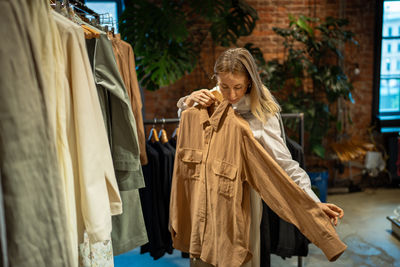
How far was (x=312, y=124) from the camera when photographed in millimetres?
3674

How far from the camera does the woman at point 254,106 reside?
124 centimetres

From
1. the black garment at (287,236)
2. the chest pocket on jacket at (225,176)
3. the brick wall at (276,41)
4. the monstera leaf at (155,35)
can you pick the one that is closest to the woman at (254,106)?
the chest pocket on jacket at (225,176)

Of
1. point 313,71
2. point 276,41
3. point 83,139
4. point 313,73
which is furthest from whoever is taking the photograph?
point 276,41

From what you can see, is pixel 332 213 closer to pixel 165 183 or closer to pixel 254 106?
pixel 254 106

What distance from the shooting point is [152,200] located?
210 cm

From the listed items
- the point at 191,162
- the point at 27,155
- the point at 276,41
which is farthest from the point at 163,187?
the point at 276,41

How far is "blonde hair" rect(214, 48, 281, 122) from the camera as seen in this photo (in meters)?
1.24

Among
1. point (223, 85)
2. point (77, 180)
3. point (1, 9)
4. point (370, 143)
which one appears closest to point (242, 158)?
point (223, 85)

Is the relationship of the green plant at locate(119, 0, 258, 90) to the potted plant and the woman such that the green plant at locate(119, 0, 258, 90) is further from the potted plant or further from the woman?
the woman

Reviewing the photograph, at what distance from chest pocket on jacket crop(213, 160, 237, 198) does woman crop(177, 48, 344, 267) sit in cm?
17

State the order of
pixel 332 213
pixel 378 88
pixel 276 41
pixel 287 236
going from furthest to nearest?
1. pixel 378 88
2. pixel 276 41
3. pixel 287 236
4. pixel 332 213

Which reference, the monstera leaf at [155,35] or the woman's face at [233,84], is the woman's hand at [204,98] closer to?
the woman's face at [233,84]

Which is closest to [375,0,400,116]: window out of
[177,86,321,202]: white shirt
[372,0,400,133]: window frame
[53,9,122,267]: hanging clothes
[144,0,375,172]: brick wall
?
[372,0,400,133]: window frame

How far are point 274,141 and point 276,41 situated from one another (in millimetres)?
3099
